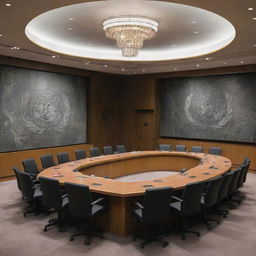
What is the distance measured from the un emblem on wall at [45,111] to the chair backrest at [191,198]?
6372mm

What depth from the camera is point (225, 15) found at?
499 cm

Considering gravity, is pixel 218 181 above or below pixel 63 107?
below

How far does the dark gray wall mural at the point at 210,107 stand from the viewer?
10.4 meters

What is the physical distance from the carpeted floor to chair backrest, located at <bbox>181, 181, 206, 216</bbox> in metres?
0.45

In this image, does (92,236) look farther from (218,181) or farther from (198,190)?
(218,181)

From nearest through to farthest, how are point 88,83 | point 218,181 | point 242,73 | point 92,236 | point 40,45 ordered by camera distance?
point 92,236
point 218,181
point 40,45
point 242,73
point 88,83

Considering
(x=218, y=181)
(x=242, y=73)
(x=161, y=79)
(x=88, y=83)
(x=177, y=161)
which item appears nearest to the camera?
(x=218, y=181)

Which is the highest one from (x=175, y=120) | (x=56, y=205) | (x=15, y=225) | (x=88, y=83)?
(x=88, y=83)

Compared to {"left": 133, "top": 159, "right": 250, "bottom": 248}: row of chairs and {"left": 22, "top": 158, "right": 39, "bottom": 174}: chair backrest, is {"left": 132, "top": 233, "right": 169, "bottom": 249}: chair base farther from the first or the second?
{"left": 22, "top": 158, "right": 39, "bottom": 174}: chair backrest

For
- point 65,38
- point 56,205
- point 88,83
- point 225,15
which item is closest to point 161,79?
point 88,83

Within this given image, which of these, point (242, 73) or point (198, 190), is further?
point (242, 73)

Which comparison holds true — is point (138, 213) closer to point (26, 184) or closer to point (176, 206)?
point (176, 206)

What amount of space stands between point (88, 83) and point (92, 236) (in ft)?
26.0

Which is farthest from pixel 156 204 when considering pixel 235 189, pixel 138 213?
pixel 235 189
